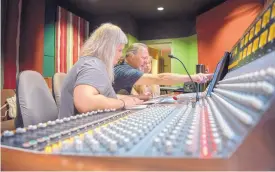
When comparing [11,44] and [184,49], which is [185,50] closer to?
[184,49]

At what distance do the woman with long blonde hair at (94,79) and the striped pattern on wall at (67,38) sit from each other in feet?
11.6

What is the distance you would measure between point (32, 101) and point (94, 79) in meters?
0.31

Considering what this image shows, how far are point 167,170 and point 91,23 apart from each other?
654 cm

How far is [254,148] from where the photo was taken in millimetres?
327

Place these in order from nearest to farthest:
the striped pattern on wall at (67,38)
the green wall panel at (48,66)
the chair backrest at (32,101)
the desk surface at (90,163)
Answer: the desk surface at (90,163), the chair backrest at (32,101), the green wall panel at (48,66), the striped pattern on wall at (67,38)

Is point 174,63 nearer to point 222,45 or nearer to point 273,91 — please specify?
point 222,45

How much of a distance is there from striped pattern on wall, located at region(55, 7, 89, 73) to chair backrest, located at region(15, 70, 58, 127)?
358 centimetres

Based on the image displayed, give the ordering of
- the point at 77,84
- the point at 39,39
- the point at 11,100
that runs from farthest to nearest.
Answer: the point at 39,39 < the point at 11,100 < the point at 77,84

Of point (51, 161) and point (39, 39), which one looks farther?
point (39, 39)

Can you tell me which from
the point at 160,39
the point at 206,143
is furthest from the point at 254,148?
the point at 160,39

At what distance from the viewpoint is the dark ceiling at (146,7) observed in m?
5.61

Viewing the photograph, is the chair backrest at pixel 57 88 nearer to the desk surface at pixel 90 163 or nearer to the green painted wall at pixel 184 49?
the desk surface at pixel 90 163

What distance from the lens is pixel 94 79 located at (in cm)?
124

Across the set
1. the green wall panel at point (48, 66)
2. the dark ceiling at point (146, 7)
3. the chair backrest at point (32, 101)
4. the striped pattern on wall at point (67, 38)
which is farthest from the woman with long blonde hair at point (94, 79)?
the dark ceiling at point (146, 7)
